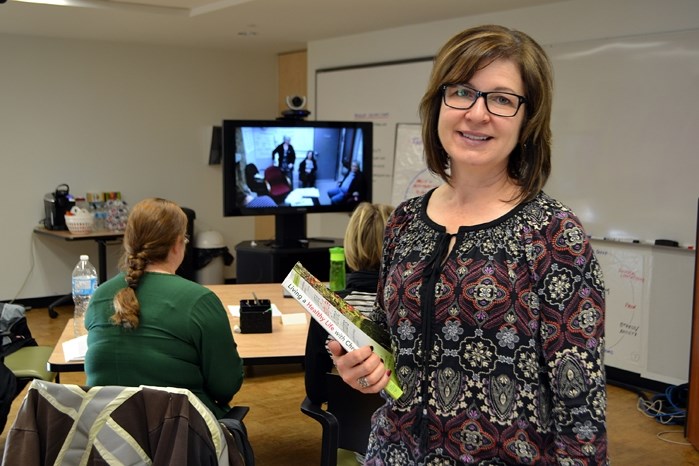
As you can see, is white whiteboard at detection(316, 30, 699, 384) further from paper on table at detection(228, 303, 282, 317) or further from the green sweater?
the green sweater

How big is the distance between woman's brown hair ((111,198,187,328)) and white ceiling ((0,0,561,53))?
3128 mm

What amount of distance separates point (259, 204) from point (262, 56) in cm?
384

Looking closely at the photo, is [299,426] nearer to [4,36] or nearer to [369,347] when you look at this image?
[369,347]

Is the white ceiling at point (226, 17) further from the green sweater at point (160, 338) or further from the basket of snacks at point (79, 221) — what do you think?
the green sweater at point (160, 338)

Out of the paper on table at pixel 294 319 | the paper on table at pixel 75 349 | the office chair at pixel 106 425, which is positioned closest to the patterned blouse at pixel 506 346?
the office chair at pixel 106 425

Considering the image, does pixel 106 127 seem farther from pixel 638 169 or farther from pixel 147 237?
pixel 147 237

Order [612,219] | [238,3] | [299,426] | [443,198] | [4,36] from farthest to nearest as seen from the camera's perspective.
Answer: [4,36]
[238,3]
[612,219]
[299,426]
[443,198]

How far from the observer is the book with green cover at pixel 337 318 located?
3.65ft

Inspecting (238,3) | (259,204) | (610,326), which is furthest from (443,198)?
(238,3)

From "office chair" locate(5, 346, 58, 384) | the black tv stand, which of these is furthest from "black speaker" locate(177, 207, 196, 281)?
"office chair" locate(5, 346, 58, 384)

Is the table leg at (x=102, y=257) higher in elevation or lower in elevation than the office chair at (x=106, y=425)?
lower

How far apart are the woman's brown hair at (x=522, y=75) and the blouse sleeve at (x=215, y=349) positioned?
136 centimetres

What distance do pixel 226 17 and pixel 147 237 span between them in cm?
392

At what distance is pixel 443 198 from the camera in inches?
49.1
